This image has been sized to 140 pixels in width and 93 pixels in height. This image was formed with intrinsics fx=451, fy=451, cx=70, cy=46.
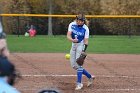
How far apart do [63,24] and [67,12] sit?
914cm

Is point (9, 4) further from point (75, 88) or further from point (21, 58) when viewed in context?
point (75, 88)

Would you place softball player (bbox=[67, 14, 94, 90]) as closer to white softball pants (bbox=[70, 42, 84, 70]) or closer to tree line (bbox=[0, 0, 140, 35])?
white softball pants (bbox=[70, 42, 84, 70])

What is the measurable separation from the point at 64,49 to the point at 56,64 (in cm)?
580

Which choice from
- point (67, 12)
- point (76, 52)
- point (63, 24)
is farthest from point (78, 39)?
point (67, 12)

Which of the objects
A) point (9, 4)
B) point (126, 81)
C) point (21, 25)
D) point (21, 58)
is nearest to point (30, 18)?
point (21, 25)

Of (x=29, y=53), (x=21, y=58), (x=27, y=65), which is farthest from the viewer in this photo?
(x=29, y=53)

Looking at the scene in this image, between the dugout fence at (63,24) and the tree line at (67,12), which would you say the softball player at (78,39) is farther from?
the tree line at (67,12)

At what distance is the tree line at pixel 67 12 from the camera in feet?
105

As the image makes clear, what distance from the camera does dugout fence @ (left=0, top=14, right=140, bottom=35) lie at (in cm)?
3142

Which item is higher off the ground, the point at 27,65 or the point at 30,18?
the point at 27,65

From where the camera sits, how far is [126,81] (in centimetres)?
1179

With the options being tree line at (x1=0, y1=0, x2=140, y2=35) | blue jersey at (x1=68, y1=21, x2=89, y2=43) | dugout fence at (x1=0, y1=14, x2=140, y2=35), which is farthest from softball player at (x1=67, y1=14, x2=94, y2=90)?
Answer: tree line at (x1=0, y1=0, x2=140, y2=35)

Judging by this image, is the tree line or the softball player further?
the tree line

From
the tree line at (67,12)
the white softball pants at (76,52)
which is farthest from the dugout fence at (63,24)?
the white softball pants at (76,52)
